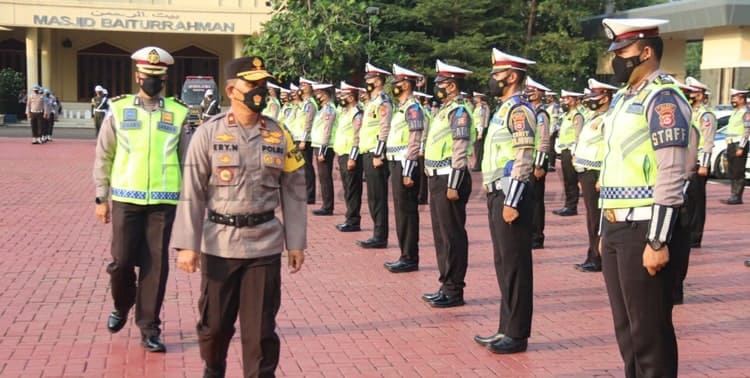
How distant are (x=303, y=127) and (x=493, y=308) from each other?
744cm

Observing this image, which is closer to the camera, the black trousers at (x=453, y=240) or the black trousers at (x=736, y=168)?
the black trousers at (x=453, y=240)

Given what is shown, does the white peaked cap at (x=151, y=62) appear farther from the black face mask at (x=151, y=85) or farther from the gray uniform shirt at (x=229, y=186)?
the gray uniform shirt at (x=229, y=186)

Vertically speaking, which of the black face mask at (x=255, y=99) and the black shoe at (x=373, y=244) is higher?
the black face mask at (x=255, y=99)

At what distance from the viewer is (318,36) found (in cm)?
2275

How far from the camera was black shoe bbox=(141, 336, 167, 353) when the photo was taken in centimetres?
617

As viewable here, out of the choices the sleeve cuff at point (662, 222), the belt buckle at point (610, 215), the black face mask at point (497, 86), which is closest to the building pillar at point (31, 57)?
the black face mask at point (497, 86)

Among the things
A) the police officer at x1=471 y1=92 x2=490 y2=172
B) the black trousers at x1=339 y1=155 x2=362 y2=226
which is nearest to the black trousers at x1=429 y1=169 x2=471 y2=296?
the black trousers at x1=339 y1=155 x2=362 y2=226

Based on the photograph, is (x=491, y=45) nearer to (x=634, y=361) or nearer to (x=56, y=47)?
(x=56, y=47)

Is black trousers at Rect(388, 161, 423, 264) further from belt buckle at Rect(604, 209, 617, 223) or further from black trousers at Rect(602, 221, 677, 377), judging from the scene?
black trousers at Rect(602, 221, 677, 377)

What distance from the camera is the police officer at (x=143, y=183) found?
20.3 feet

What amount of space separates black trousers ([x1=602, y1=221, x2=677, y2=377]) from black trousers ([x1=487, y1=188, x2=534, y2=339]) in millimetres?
1694

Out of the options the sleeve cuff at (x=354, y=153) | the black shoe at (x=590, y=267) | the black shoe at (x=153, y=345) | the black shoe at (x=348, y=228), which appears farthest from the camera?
the black shoe at (x=348, y=228)

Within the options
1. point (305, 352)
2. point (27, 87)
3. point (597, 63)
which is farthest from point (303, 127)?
point (27, 87)

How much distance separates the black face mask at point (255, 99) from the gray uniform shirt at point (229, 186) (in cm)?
14
